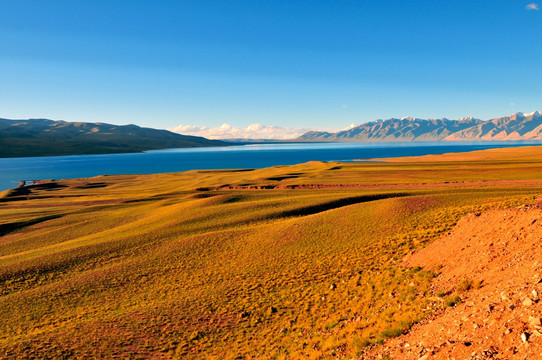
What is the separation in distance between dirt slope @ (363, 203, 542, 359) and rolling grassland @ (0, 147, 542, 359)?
1.44 m

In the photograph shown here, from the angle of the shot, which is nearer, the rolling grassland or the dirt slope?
the dirt slope

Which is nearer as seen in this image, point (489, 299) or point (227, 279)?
point (489, 299)

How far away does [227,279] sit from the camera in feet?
91.9

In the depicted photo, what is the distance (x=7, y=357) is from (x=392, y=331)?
2191 cm

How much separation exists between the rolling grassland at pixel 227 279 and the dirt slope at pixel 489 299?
4.73ft

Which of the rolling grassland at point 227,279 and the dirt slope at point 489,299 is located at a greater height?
the dirt slope at point 489,299

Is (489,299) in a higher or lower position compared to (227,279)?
higher

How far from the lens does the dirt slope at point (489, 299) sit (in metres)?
10.2

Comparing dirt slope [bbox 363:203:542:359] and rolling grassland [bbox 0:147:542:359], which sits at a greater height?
dirt slope [bbox 363:203:542:359]

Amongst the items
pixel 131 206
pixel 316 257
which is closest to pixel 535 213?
pixel 316 257

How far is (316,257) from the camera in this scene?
30.3 metres

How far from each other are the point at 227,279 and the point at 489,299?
2014 centimetres

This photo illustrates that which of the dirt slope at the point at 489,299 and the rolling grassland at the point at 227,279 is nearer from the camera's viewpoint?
the dirt slope at the point at 489,299

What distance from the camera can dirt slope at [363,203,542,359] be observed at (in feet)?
33.3
